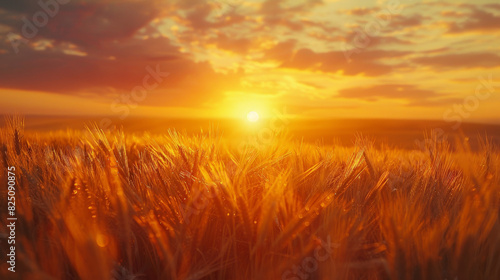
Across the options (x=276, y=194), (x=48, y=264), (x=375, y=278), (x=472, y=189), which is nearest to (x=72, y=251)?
(x=48, y=264)

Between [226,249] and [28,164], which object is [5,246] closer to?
[226,249]

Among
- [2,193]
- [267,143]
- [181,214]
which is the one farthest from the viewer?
[267,143]

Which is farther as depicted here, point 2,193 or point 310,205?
point 2,193

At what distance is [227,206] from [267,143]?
0.62 meters

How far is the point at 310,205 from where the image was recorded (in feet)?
3.59

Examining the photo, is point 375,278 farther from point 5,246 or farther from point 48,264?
point 5,246

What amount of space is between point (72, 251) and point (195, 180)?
37 centimetres

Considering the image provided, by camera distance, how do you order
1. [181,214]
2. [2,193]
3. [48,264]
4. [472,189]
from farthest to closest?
[2,193] < [472,189] < [181,214] < [48,264]

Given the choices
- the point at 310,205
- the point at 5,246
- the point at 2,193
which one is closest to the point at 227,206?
the point at 310,205

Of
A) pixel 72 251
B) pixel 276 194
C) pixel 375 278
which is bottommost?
pixel 375 278

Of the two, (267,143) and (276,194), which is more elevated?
(267,143)

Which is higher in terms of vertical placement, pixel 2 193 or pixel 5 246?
pixel 2 193

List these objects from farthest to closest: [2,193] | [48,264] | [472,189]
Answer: [2,193]
[472,189]
[48,264]

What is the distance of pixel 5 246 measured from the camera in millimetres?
1045
